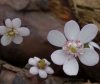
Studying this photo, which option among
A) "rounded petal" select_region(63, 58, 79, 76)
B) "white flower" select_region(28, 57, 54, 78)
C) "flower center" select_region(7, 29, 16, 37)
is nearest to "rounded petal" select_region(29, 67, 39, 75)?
"white flower" select_region(28, 57, 54, 78)

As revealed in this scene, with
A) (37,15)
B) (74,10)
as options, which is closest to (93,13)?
(74,10)

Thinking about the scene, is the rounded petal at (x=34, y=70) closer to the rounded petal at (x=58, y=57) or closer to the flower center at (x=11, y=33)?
the rounded petal at (x=58, y=57)

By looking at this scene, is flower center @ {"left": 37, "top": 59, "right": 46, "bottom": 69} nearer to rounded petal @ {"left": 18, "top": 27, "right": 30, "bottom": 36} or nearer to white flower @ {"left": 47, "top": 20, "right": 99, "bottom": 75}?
white flower @ {"left": 47, "top": 20, "right": 99, "bottom": 75}

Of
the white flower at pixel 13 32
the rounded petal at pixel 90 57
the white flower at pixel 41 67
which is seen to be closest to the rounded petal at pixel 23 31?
the white flower at pixel 13 32

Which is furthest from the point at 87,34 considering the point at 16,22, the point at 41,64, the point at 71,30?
the point at 16,22

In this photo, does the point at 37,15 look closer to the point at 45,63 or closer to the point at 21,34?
the point at 21,34

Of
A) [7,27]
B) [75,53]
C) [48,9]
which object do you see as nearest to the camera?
[75,53]
